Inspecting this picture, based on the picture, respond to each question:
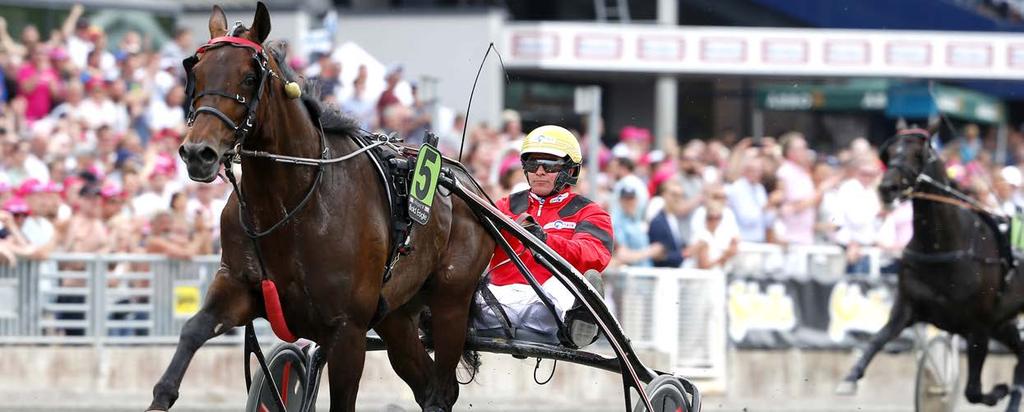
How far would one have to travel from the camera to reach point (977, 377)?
10.8 meters

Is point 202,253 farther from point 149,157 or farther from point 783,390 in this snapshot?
point 783,390

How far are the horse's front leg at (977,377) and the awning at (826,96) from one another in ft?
36.5

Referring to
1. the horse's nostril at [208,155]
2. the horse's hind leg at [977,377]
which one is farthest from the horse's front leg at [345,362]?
the horse's hind leg at [977,377]

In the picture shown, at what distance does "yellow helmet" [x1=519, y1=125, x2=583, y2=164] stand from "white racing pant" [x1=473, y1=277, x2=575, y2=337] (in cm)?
60

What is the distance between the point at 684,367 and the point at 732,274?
0.82 meters

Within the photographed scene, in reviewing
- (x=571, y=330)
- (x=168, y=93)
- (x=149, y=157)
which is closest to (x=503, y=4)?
(x=168, y=93)

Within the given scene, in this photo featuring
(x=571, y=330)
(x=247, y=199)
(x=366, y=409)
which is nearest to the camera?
(x=247, y=199)

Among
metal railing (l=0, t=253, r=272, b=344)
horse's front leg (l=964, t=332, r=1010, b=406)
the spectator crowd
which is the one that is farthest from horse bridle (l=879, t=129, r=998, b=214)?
metal railing (l=0, t=253, r=272, b=344)

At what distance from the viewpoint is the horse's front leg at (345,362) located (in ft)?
20.7

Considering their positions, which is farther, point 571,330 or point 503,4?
point 503,4

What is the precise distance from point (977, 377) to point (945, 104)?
→ 40.5ft

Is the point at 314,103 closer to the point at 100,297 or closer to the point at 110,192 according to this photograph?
the point at 100,297

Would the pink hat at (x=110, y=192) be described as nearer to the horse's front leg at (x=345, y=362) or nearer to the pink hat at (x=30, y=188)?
the pink hat at (x=30, y=188)

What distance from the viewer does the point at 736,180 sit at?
1428 cm
